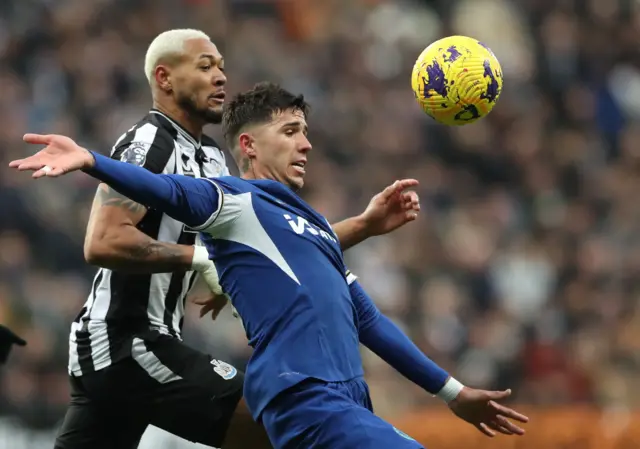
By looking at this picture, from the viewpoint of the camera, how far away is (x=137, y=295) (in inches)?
241

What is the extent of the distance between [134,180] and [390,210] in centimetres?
165

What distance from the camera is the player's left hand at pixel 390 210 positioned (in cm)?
601

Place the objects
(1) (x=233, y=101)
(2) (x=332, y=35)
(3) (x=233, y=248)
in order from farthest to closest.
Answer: (2) (x=332, y=35), (1) (x=233, y=101), (3) (x=233, y=248)

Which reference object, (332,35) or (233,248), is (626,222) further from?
(233,248)

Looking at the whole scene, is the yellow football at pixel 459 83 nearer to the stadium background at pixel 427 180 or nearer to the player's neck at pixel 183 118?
the player's neck at pixel 183 118

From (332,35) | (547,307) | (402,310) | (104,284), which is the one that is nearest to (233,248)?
(104,284)

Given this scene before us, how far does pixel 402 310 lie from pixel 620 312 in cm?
237

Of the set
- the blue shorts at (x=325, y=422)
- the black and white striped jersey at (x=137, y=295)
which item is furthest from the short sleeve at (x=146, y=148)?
the blue shorts at (x=325, y=422)

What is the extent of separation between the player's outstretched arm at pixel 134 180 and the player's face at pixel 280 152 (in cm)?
47

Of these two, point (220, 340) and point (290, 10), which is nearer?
point (220, 340)

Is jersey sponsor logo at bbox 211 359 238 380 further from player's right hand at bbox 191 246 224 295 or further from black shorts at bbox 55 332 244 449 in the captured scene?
player's right hand at bbox 191 246 224 295

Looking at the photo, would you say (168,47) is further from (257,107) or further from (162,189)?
(162,189)

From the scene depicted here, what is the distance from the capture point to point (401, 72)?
48.9ft

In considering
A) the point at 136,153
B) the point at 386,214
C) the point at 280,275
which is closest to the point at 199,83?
the point at 136,153
